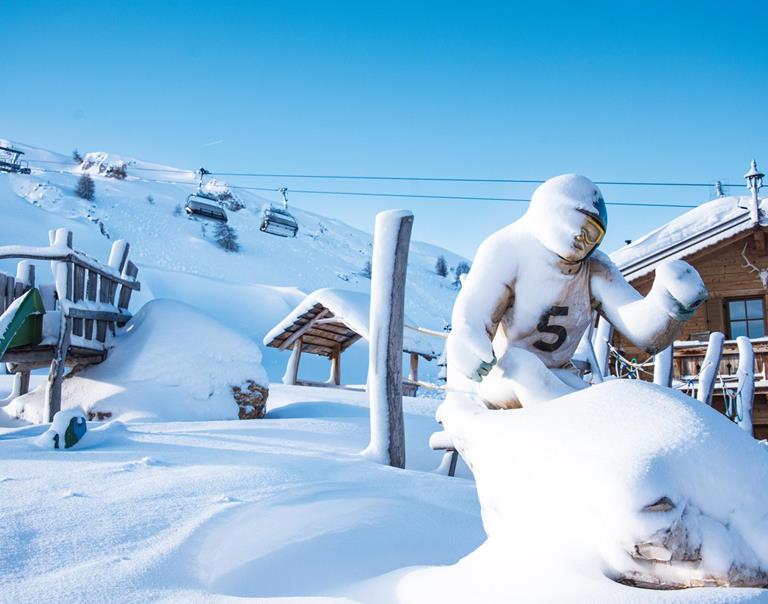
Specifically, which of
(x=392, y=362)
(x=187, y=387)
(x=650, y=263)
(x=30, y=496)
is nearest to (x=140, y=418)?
(x=187, y=387)

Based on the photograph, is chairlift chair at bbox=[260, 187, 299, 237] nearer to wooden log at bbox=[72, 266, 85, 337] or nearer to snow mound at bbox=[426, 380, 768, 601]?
wooden log at bbox=[72, 266, 85, 337]

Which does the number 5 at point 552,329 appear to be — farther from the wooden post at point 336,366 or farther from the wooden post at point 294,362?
the wooden post at point 336,366

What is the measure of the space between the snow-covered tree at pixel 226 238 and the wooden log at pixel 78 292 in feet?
92.2

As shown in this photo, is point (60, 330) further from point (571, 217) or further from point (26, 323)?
point (571, 217)

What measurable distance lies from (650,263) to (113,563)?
35.5 feet

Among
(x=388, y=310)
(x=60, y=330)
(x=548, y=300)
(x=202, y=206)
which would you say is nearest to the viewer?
(x=548, y=300)

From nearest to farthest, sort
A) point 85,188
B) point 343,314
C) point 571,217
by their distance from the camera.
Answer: point 571,217 → point 343,314 → point 85,188

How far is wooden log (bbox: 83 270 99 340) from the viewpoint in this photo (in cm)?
744

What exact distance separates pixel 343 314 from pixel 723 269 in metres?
7.27

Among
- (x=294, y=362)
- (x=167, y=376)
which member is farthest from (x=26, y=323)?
(x=294, y=362)

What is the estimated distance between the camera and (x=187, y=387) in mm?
7152

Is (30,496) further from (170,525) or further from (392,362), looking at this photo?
(392,362)

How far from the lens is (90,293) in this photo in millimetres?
7699

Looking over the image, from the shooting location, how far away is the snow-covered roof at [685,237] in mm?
10547
